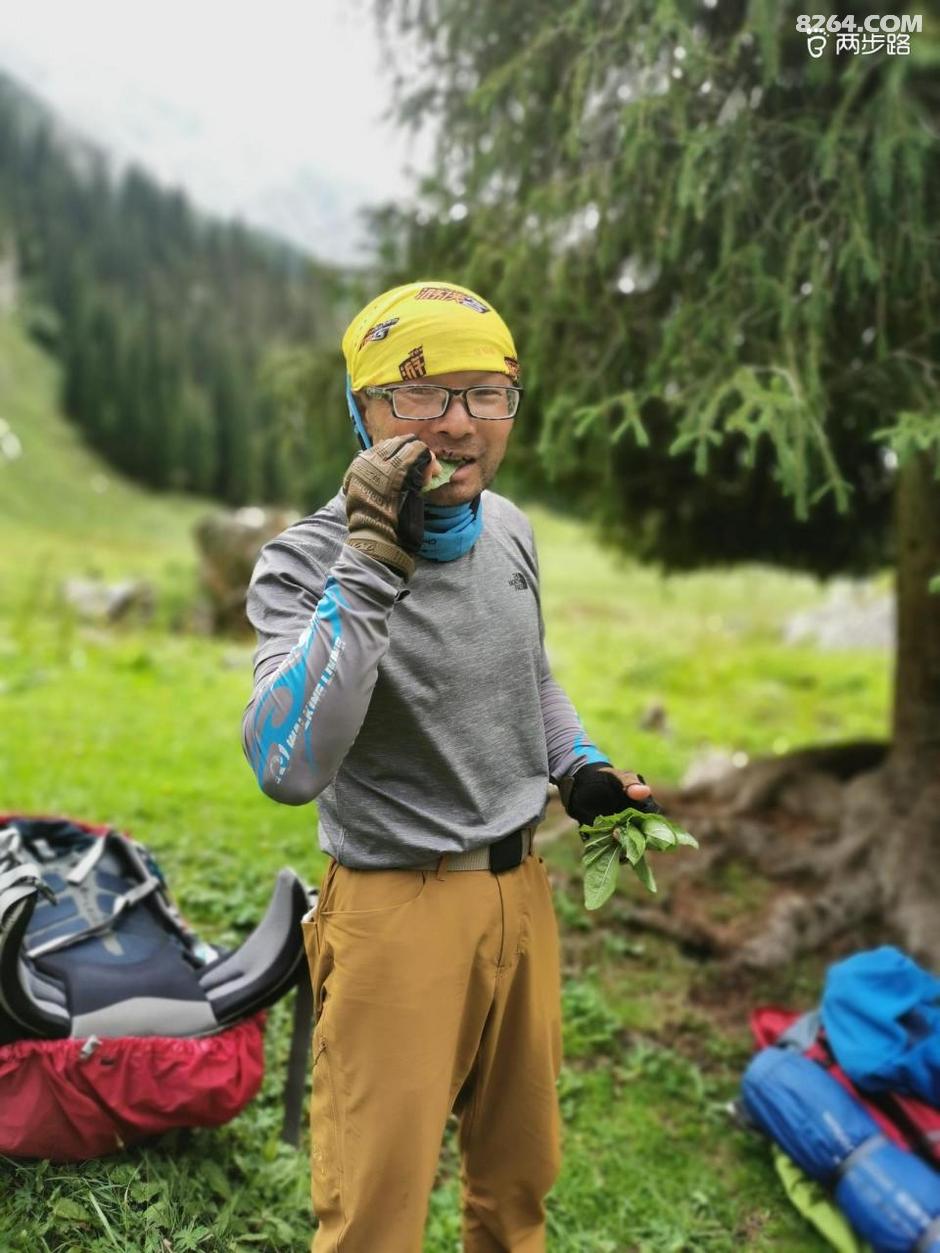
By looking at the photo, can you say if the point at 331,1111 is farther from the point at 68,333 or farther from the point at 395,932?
the point at 68,333

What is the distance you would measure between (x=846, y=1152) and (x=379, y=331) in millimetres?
3391

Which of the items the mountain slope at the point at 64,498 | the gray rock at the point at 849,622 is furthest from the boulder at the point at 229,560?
the mountain slope at the point at 64,498

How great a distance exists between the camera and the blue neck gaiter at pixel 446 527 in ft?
7.75

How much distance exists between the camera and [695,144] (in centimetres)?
412

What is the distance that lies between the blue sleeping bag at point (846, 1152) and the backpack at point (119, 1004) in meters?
1.86

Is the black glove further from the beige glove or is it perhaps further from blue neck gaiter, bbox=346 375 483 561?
the beige glove

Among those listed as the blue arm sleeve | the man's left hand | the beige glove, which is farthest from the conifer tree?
the blue arm sleeve

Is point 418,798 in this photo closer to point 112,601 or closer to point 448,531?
point 448,531

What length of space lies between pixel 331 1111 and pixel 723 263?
361 centimetres

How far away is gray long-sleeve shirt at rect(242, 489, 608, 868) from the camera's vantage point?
2.02 metres

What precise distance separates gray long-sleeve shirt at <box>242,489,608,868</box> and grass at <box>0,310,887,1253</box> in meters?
1.49

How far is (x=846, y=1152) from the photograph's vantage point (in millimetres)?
3807

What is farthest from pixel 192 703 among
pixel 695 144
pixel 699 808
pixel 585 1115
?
pixel 695 144

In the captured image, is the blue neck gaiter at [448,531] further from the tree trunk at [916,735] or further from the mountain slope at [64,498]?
the mountain slope at [64,498]
